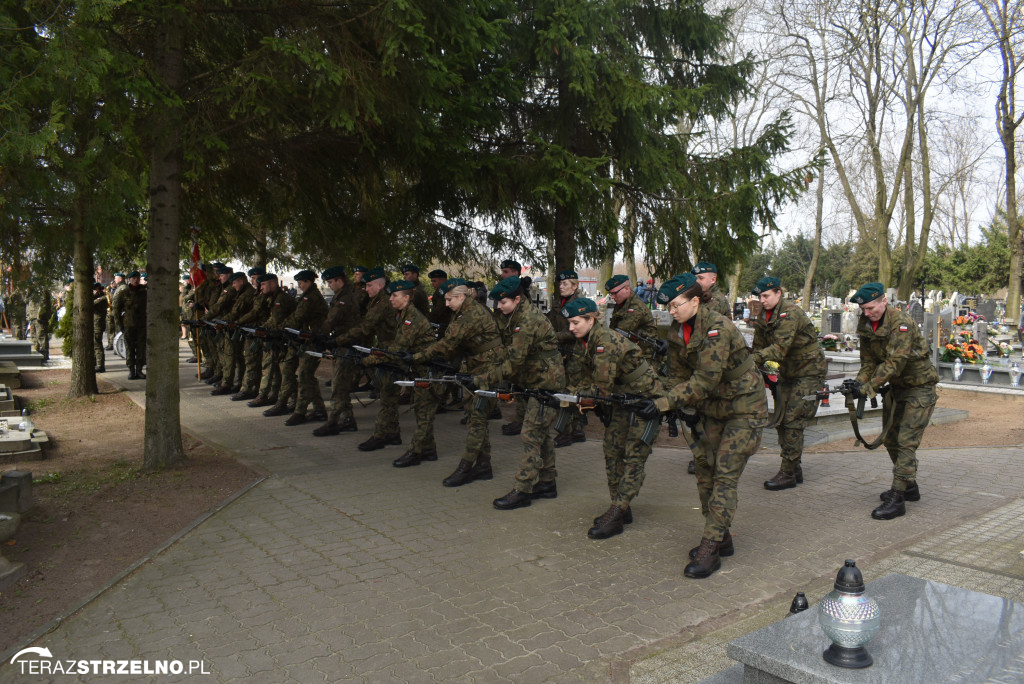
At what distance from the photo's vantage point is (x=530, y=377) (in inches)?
275

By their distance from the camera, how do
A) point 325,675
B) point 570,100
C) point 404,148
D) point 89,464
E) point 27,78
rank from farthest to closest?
point 570,100 < point 404,148 < point 89,464 < point 27,78 < point 325,675

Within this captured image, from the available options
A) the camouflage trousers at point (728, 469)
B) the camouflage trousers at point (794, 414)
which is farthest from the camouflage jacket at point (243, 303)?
the camouflage trousers at point (728, 469)

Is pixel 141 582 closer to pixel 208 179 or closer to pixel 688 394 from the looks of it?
pixel 688 394

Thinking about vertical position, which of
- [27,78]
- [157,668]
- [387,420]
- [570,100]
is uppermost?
[570,100]

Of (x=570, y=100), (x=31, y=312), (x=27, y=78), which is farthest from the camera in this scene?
(x=31, y=312)

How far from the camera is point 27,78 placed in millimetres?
4957

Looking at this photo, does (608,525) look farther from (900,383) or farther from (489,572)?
(900,383)

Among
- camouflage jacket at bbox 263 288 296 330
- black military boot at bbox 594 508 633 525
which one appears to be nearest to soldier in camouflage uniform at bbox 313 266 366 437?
camouflage jacket at bbox 263 288 296 330

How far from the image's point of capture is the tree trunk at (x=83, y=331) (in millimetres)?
11617

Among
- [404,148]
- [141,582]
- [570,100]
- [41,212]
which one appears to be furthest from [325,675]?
[570,100]

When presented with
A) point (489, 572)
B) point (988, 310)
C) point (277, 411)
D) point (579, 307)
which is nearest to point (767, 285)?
point (579, 307)

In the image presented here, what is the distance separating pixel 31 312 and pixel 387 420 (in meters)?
12.7

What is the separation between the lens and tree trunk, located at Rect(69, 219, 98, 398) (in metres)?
11.6

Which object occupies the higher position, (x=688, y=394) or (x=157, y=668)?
(x=688, y=394)
